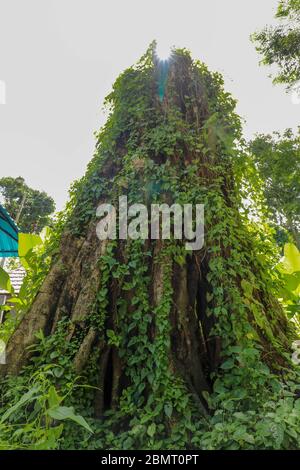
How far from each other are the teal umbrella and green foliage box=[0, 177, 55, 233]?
17595mm

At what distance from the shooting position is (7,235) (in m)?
5.42

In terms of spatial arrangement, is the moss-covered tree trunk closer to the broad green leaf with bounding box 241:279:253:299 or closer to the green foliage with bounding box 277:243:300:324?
the broad green leaf with bounding box 241:279:253:299

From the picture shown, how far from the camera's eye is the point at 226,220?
2727 millimetres

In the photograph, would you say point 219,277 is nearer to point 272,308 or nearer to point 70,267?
point 272,308

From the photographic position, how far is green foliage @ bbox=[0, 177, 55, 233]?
2284 cm

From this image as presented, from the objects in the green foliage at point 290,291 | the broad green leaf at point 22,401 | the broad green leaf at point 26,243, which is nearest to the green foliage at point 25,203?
the broad green leaf at point 26,243

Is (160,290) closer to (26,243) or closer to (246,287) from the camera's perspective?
(246,287)

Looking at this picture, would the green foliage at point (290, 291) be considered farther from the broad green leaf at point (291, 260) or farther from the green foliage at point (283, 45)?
the green foliage at point (283, 45)

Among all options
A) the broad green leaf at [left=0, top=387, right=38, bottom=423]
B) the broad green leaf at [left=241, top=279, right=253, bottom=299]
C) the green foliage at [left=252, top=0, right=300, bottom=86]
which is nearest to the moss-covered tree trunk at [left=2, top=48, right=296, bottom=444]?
the broad green leaf at [left=241, top=279, right=253, bottom=299]

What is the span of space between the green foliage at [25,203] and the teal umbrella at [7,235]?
1759 cm

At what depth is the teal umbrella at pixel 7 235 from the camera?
5.05 meters

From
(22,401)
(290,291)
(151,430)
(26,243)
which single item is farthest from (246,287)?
(26,243)
